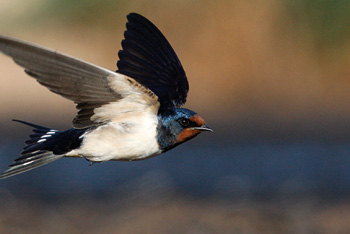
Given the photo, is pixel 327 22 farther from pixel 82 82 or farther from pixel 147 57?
pixel 82 82

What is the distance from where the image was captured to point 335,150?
942 cm

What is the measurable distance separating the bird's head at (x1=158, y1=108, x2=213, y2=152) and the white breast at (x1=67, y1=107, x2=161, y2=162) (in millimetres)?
36

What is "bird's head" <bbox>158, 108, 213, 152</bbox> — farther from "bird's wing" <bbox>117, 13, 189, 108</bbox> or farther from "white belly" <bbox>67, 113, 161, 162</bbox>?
"bird's wing" <bbox>117, 13, 189, 108</bbox>

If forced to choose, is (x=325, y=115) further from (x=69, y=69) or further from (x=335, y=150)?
(x=69, y=69)

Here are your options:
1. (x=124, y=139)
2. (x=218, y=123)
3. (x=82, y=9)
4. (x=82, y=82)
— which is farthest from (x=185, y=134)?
(x=82, y=9)

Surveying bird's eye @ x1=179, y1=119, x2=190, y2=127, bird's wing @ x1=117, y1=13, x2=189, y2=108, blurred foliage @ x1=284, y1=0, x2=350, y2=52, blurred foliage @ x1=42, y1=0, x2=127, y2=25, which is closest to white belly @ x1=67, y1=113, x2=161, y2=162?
bird's eye @ x1=179, y1=119, x2=190, y2=127

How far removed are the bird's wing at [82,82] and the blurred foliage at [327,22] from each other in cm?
607

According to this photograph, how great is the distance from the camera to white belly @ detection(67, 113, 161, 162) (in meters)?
4.74

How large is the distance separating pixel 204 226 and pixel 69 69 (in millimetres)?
3254

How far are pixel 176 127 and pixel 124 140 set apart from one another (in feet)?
0.91

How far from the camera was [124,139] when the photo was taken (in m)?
4.79

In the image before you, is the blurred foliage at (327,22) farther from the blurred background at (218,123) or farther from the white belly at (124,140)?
the white belly at (124,140)

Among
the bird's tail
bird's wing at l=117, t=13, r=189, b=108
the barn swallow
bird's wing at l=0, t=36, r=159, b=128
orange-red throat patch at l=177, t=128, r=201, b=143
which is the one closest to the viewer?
bird's wing at l=0, t=36, r=159, b=128

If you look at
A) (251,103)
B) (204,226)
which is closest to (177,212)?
(204,226)
